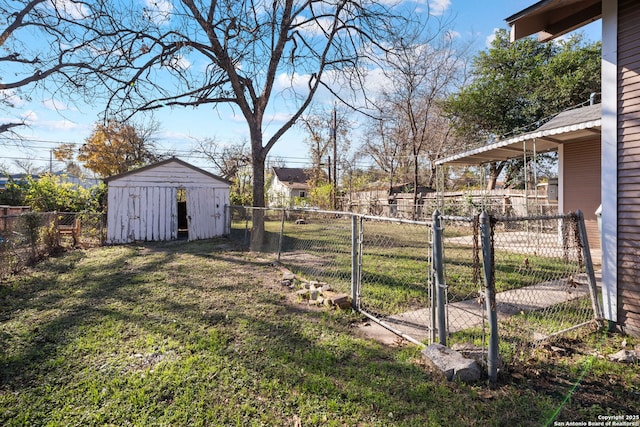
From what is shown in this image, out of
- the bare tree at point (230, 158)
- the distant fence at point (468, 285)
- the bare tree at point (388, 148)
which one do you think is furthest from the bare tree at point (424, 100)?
the bare tree at point (230, 158)

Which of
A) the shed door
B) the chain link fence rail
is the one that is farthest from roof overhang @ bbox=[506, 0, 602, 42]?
the shed door

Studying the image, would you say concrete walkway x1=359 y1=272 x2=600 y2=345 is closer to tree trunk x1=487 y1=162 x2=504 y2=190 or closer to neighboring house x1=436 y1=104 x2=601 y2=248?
neighboring house x1=436 y1=104 x2=601 y2=248

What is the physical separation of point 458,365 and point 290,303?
8.00 ft

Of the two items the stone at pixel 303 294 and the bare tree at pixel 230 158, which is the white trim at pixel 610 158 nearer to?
the stone at pixel 303 294

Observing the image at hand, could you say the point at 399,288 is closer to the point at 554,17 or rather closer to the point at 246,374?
the point at 246,374

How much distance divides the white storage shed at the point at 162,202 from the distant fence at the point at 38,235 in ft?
2.16

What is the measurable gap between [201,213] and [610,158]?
1044 cm

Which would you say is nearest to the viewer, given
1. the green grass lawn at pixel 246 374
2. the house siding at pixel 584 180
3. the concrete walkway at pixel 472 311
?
the green grass lawn at pixel 246 374

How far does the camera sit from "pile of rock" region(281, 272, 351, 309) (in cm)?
422

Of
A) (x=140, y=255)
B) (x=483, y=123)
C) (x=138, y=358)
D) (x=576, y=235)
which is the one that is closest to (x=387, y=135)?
(x=483, y=123)

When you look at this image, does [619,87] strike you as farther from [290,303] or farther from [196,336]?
[196,336]

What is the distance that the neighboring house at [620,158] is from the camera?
3348mm

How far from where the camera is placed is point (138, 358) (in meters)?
2.95

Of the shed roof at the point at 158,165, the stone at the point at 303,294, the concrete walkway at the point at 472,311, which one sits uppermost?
the shed roof at the point at 158,165
